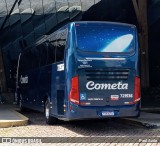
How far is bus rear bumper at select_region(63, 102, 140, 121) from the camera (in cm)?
1241

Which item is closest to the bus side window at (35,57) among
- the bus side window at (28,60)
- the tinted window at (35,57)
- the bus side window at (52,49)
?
the tinted window at (35,57)

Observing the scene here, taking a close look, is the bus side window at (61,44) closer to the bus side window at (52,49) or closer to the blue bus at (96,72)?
the blue bus at (96,72)

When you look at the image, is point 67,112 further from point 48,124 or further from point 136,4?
point 136,4

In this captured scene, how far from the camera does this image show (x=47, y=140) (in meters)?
11.0

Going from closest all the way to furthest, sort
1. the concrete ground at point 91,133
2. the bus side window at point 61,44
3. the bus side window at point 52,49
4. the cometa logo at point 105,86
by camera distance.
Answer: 1. the concrete ground at point 91,133
2. the cometa logo at point 105,86
3. the bus side window at point 61,44
4. the bus side window at point 52,49

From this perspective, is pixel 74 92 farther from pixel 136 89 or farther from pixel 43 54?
pixel 43 54

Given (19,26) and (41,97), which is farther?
(19,26)

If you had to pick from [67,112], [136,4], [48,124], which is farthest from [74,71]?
[136,4]

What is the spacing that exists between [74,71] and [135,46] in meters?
2.25

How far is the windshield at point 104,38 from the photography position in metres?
12.7

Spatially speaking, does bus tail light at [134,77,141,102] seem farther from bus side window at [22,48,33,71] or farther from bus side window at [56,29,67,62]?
bus side window at [22,48,33,71]

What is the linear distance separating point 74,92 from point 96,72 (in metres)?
0.93

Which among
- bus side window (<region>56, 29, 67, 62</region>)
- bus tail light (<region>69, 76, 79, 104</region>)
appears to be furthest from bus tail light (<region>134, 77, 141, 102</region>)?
bus side window (<region>56, 29, 67, 62</region>)

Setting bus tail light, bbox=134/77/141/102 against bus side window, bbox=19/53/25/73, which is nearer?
bus tail light, bbox=134/77/141/102
